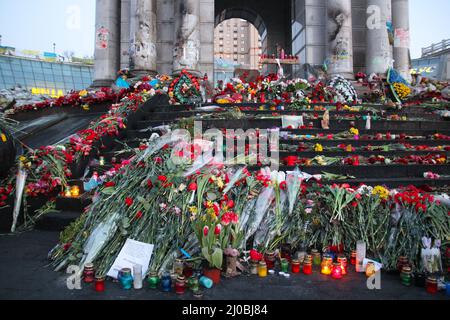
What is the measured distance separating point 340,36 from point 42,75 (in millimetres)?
52858

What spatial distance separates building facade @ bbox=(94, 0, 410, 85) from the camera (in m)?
14.6

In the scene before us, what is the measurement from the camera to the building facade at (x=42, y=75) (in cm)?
5138

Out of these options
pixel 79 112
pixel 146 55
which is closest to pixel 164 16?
pixel 146 55

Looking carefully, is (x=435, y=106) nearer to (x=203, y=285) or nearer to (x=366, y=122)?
(x=366, y=122)

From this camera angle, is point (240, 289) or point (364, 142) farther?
point (364, 142)

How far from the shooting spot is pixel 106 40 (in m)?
17.6

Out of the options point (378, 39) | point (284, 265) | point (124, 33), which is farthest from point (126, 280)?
point (124, 33)

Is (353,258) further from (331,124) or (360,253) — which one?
(331,124)

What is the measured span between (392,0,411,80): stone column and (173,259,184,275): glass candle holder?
16791 millimetres

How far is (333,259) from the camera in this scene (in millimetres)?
4672

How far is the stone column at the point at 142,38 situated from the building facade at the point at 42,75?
142 feet

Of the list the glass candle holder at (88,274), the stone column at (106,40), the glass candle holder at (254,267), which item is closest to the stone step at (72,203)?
the glass candle holder at (88,274)

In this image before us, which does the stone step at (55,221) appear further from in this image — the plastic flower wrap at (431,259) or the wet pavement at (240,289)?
the plastic flower wrap at (431,259)

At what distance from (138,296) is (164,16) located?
15021 millimetres
